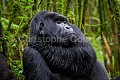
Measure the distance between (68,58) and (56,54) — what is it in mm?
144

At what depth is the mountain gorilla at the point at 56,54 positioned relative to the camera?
3533 mm

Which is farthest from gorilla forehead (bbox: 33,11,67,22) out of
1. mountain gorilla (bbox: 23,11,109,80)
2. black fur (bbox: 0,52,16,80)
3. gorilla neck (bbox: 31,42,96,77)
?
black fur (bbox: 0,52,16,80)

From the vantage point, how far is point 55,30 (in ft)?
12.0

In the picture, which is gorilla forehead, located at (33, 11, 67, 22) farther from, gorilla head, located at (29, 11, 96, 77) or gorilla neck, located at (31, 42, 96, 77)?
gorilla neck, located at (31, 42, 96, 77)

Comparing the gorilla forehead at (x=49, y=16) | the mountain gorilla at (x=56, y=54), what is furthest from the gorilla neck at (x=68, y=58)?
the gorilla forehead at (x=49, y=16)

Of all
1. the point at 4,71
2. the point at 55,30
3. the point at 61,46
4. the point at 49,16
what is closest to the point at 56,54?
the point at 61,46

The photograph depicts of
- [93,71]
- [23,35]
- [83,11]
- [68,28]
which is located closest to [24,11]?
[23,35]

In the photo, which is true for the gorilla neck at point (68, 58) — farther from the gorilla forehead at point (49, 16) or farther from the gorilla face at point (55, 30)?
the gorilla forehead at point (49, 16)

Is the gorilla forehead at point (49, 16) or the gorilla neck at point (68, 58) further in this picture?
the gorilla forehead at point (49, 16)

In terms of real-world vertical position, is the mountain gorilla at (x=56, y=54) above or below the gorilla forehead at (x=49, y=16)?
below

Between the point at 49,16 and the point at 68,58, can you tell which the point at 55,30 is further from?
the point at 68,58

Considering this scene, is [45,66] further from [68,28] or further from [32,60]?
[68,28]

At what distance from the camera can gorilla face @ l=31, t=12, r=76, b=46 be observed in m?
3.62

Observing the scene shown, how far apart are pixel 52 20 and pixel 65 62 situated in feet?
1.82
